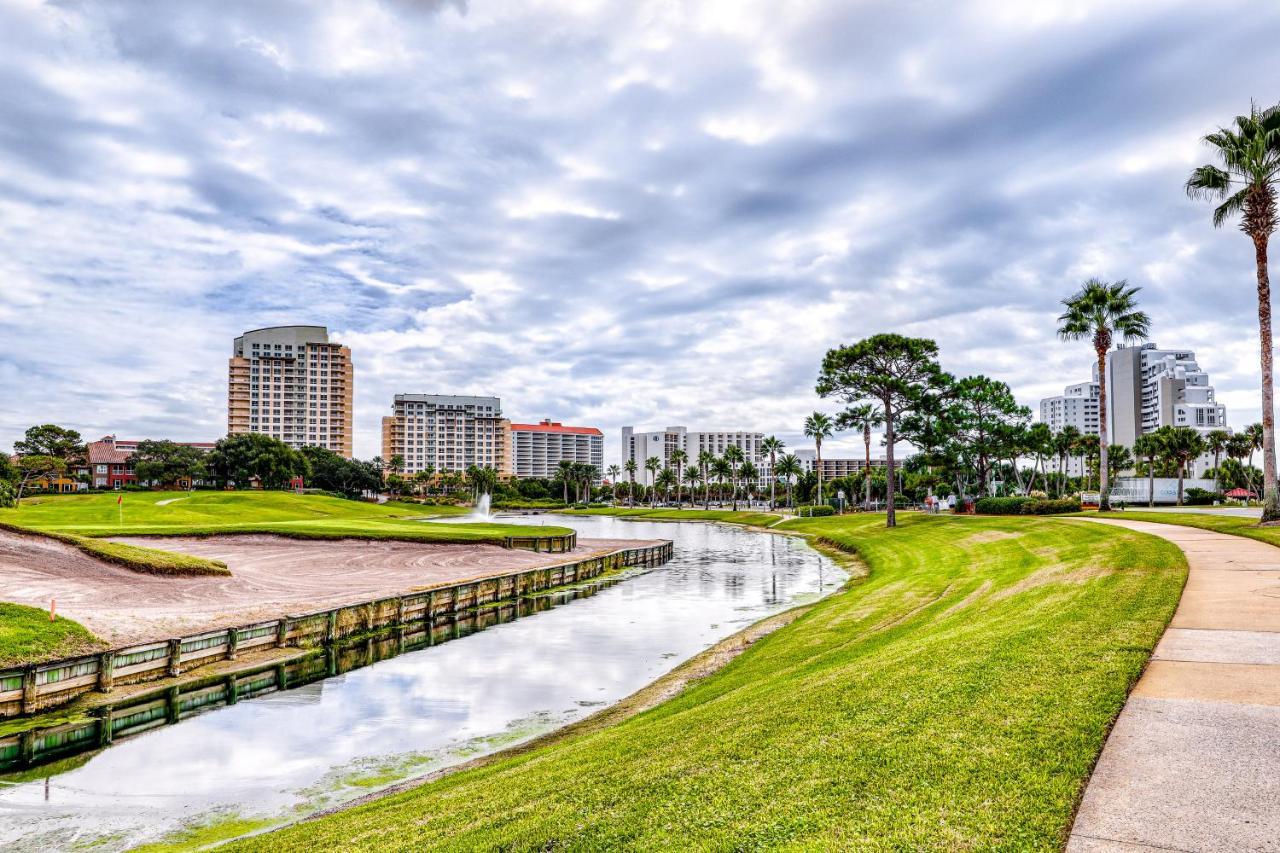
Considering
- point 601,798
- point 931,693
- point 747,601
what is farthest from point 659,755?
point 747,601

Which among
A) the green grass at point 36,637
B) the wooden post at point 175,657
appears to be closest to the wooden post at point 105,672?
the green grass at point 36,637

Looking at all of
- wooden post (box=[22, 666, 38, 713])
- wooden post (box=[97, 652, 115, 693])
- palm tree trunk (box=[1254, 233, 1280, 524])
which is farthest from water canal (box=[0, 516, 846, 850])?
palm tree trunk (box=[1254, 233, 1280, 524])

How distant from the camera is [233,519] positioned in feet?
257

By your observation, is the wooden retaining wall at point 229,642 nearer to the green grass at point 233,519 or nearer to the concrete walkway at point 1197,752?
the green grass at point 233,519

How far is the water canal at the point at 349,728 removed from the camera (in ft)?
41.9

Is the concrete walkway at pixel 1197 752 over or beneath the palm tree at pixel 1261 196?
beneath

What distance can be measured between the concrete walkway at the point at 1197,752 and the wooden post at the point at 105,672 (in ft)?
74.2

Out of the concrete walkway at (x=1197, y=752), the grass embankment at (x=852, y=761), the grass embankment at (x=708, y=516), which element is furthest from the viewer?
the grass embankment at (x=708, y=516)

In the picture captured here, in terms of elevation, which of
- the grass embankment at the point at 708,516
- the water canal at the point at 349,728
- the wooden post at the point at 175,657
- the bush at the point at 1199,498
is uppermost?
the bush at the point at 1199,498

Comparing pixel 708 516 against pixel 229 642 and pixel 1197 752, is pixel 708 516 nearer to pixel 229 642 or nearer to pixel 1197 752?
pixel 229 642

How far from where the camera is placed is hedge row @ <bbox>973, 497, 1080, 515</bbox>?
49812 millimetres

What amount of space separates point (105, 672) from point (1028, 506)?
5145cm

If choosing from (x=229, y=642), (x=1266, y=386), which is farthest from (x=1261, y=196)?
(x=229, y=642)

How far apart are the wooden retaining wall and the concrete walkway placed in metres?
22.2
